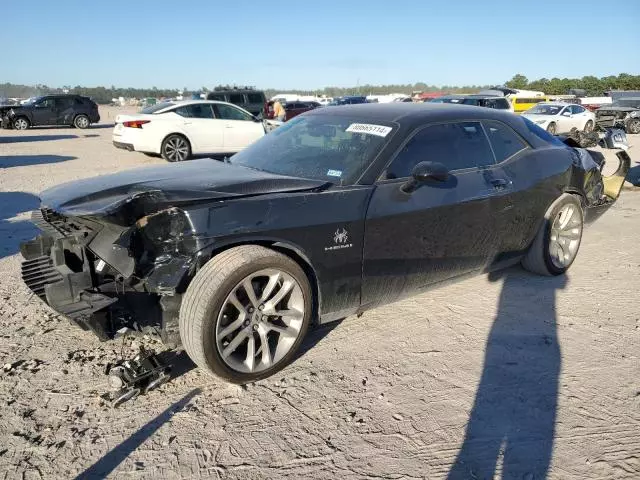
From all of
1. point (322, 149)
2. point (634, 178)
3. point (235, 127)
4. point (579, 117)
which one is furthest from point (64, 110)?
point (322, 149)

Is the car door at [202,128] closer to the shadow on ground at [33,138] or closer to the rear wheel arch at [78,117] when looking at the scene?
the shadow on ground at [33,138]

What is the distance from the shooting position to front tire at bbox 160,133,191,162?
11625 mm

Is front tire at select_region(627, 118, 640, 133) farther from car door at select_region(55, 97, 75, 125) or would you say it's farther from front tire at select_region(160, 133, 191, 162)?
car door at select_region(55, 97, 75, 125)

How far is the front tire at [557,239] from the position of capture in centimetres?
448

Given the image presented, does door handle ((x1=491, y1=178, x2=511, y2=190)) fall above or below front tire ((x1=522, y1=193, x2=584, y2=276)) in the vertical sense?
above

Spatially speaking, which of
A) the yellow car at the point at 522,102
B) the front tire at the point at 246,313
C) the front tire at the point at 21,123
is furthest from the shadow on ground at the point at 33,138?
the yellow car at the point at 522,102

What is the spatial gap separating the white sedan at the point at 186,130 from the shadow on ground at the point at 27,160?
7.00 feet

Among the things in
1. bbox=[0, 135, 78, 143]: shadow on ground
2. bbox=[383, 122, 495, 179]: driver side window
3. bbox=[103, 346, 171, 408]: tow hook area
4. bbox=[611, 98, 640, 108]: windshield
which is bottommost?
bbox=[103, 346, 171, 408]: tow hook area

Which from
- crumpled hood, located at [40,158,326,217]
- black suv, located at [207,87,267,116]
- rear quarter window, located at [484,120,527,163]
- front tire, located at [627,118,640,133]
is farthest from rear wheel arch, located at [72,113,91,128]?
front tire, located at [627,118,640,133]

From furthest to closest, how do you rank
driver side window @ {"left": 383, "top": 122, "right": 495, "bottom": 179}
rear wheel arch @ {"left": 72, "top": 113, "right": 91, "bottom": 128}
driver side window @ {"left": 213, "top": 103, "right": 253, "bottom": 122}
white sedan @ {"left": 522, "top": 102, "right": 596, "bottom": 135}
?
rear wheel arch @ {"left": 72, "top": 113, "right": 91, "bottom": 128} → white sedan @ {"left": 522, "top": 102, "right": 596, "bottom": 135} → driver side window @ {"left": 213, "top": 103, "right": 253, "bottom": 122} → driver side window @ {"left": 383, "top": 122, "right": 495, "bottom": 179}

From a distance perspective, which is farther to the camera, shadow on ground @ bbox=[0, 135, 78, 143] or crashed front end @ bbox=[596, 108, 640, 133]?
crashed front end @ bbox=[596, 108, 640, 133]

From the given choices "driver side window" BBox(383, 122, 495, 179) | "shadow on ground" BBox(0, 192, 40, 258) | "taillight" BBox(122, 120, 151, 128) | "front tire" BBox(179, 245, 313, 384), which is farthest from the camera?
"taillight" BBox(122, 120, 151, 128)

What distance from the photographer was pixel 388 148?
3420 millimetres

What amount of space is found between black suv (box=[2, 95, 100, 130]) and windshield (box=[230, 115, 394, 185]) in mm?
23055
